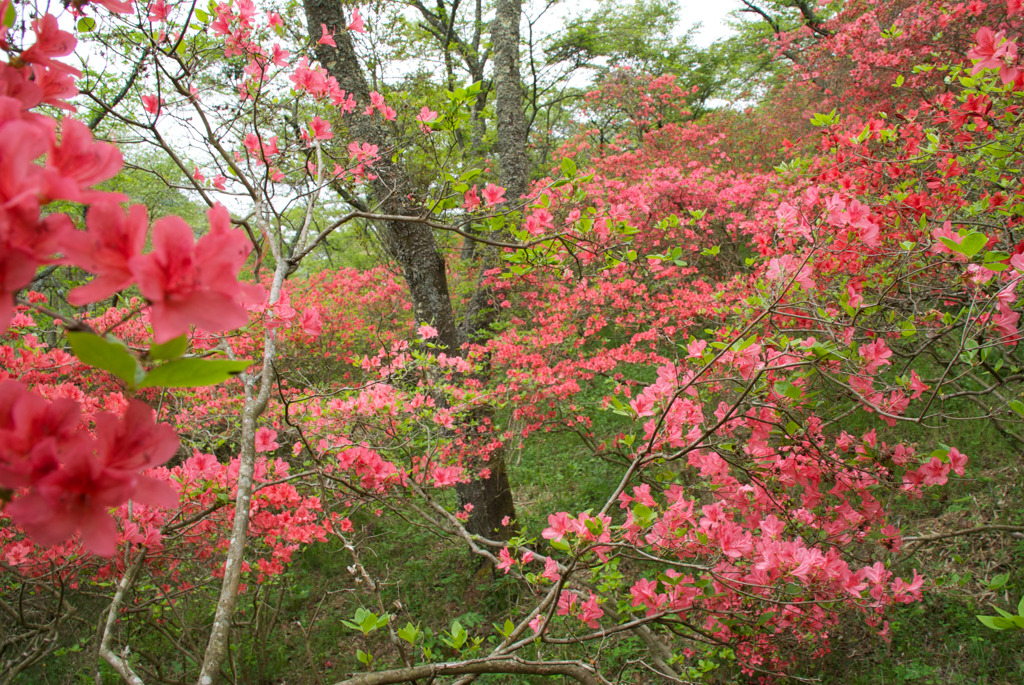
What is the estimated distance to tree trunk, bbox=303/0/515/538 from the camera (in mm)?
3699

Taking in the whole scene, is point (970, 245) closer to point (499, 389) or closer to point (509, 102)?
point (499, 389)

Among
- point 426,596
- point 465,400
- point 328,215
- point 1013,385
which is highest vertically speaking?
point 328,215

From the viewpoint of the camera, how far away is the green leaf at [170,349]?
48cm

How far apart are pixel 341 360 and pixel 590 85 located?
9.09 metres

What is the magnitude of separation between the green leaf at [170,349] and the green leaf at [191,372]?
0.5 inches

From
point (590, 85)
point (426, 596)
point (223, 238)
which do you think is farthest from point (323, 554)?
point (590, 85)

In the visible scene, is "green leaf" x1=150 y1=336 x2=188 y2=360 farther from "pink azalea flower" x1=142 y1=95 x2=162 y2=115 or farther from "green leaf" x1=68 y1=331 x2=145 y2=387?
"pink azalea flower" x1=142 y1=95 x2=162 y2=115

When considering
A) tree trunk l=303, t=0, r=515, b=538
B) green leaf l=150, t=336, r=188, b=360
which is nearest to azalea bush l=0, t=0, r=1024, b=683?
green leaf l=150, t=336, r=188, b=360

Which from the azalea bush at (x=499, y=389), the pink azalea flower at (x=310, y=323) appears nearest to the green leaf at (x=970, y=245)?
the azalea bush at (x=499, y=389)

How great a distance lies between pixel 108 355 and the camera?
1.55ft

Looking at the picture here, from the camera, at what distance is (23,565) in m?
2.64

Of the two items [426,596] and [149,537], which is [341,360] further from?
[149,537]

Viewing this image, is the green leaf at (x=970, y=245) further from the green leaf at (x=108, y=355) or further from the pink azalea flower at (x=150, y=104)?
the pink azalea flower at (x=150, y=104)

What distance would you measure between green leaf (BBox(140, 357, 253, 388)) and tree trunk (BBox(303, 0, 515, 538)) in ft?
10.8
